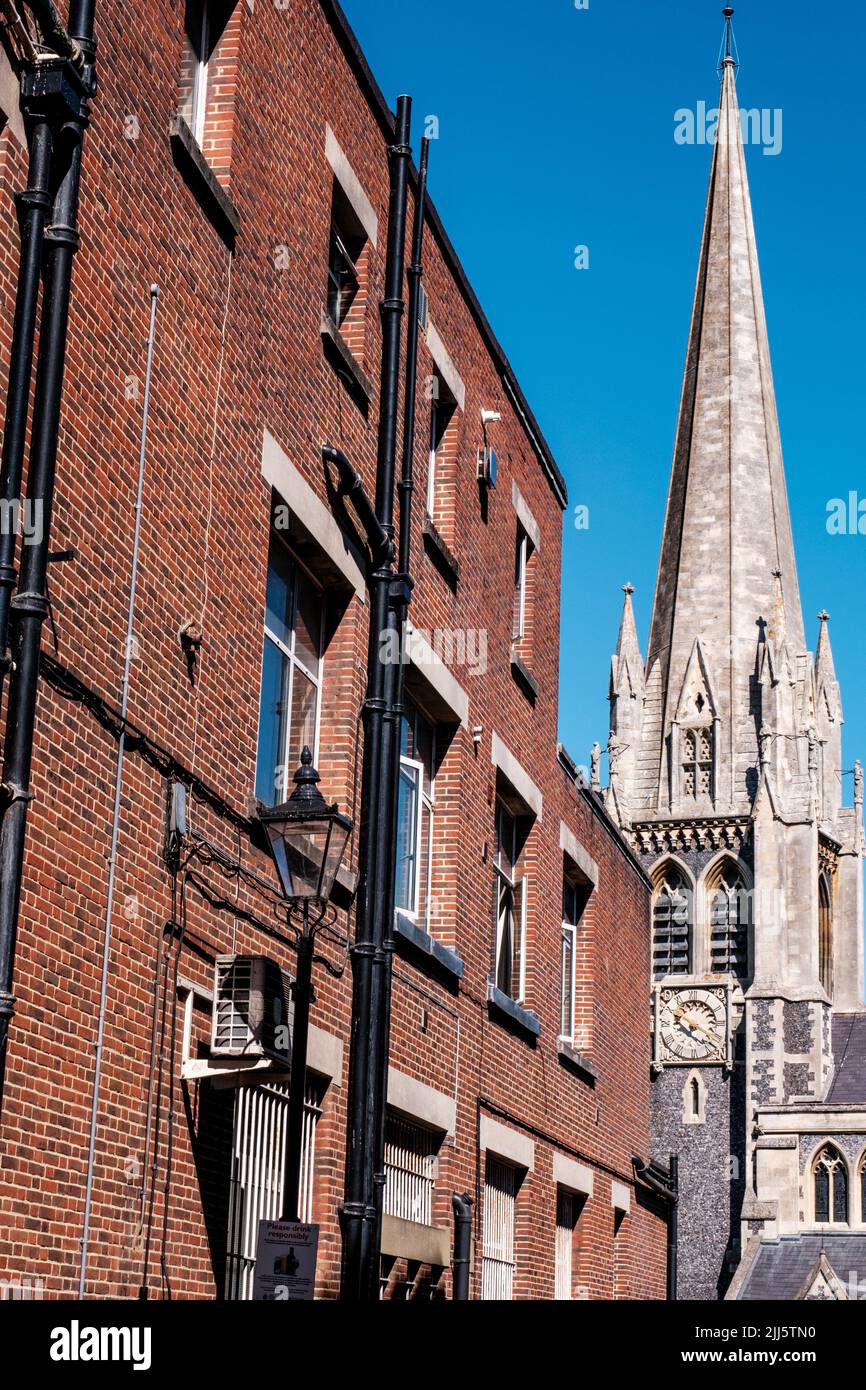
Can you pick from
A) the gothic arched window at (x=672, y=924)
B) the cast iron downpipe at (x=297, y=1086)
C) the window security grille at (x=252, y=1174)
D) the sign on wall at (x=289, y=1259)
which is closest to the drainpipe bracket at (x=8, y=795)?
the cast iron downpipe at (x=297, y=1086)

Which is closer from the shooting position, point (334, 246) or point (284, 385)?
point (284, 385)

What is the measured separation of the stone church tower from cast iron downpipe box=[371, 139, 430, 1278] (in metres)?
50.5

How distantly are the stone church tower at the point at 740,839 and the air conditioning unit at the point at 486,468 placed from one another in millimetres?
47637

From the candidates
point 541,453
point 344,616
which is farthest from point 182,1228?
point 541,453

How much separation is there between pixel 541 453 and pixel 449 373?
4.10 m

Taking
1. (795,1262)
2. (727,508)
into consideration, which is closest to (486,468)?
(795,1262)

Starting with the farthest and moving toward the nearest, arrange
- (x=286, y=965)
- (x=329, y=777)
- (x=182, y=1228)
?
(x=329, y=777) < (x=286, y=965) < (x=182, y=1228)

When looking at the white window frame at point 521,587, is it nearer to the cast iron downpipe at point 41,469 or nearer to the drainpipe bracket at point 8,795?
the cast iron downpipe at point 41,469

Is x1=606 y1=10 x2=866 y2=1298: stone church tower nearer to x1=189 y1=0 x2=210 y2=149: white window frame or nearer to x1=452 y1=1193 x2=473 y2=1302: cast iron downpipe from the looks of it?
x1=452 y1=1193 x2=473 y2=1302: cast iron downpipe

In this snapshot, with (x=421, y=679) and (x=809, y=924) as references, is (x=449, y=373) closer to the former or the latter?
(x=421, y=679)

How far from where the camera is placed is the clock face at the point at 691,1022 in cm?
7344

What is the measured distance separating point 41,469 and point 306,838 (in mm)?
2966

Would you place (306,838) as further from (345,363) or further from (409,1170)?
(409,1170)

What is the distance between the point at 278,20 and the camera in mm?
12555
